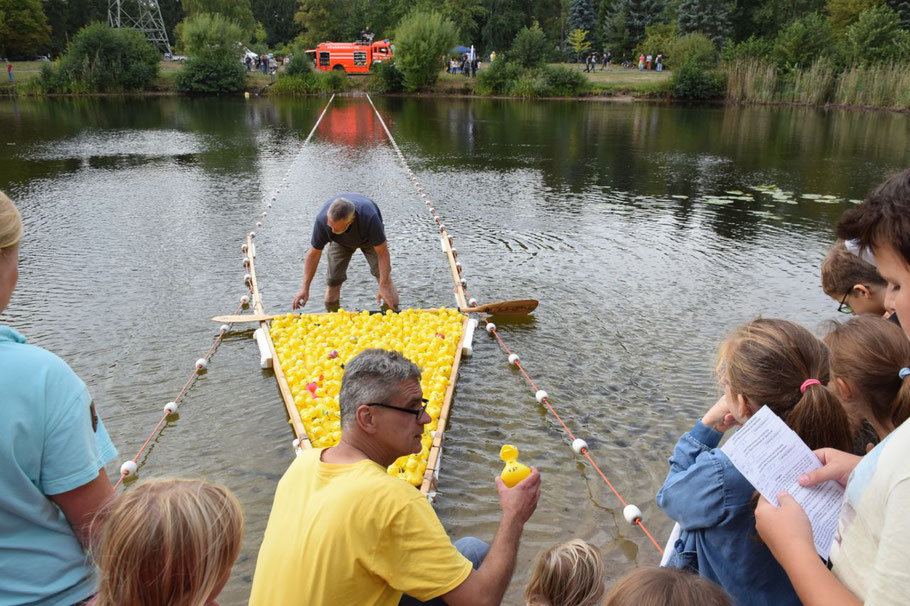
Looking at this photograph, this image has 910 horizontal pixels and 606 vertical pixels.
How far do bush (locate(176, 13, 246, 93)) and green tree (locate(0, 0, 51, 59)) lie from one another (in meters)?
14.3

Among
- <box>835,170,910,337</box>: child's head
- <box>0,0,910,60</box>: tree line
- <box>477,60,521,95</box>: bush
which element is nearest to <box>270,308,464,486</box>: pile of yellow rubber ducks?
<box>835,170,910,337</box>: child's head

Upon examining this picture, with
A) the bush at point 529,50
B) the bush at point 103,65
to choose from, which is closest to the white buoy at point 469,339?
the bush at point 529,50

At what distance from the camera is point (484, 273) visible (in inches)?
375

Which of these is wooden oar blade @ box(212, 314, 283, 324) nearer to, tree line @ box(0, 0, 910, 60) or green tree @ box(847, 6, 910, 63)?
green tree @ box(847, 6, 910, 63)

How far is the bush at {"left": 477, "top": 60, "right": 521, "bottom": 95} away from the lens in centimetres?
4388

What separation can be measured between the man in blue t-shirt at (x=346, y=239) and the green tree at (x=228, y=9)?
199ft

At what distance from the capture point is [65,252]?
10250mm

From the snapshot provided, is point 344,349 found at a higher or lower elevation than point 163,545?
lower

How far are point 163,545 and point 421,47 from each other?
148ft

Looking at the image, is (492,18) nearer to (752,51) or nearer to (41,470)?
(752,51)

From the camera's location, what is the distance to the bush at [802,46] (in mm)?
38250

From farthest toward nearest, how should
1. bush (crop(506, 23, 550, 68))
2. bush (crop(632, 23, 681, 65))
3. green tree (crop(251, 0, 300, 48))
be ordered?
green tree (crop(251, 0, 300, 48)) → bush (crop(632, 23, 681, 65)) → bush (crop(506, 23, 550, 68))

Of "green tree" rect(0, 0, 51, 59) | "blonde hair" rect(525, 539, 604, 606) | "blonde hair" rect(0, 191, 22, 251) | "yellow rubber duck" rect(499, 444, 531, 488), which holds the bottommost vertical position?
"blonde hair" rect(525, 539, 604, 606)

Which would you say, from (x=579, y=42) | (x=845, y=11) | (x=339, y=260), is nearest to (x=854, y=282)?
(x=339, y=260)
